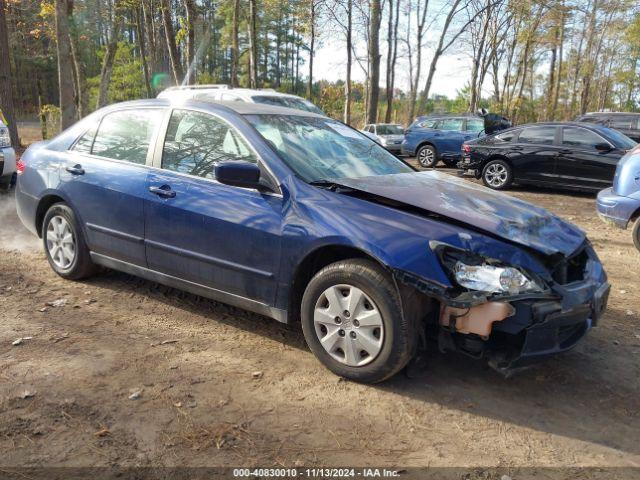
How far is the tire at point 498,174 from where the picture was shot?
1173 cm

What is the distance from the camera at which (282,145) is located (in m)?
3.75

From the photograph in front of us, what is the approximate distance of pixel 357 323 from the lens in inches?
123

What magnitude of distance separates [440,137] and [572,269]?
13.9 meters

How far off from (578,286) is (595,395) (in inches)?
26.4

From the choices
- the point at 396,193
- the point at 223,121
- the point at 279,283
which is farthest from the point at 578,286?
the point at 223,121

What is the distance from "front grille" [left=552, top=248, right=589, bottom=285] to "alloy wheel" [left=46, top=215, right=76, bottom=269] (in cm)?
383

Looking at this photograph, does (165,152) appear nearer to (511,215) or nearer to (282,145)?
(282,145)

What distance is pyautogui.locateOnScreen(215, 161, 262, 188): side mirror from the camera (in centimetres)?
338

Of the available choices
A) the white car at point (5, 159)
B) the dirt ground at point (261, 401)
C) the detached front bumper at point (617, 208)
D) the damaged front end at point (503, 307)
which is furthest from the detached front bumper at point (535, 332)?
the white car at point (5, 159)

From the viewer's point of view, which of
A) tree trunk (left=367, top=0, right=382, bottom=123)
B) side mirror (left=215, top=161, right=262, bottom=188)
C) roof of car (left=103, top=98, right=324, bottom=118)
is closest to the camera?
side mirror (left=215, top=161, right=262, bottom=188)

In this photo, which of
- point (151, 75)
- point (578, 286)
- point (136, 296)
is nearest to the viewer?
point (578, 286)

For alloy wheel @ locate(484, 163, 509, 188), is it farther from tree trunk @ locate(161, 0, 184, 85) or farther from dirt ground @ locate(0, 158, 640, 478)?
tree trunk @ locate(161, 0, 184, 85)

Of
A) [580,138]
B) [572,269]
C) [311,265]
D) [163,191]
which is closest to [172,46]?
[580,138]

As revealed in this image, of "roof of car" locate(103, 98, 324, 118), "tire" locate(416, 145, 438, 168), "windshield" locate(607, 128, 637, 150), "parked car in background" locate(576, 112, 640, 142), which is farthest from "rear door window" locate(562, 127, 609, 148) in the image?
"roof of car" locate(103, 98, 324, 118)
